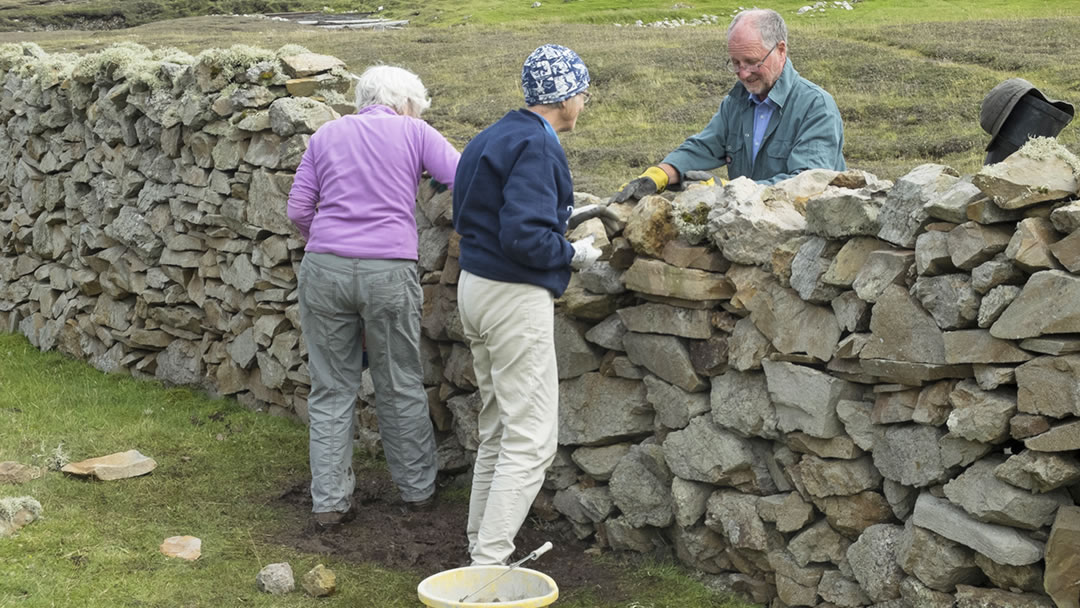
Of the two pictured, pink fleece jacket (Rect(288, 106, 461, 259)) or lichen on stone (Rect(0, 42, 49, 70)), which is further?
lichen on stone (Rect(0, 42, 49, 70))

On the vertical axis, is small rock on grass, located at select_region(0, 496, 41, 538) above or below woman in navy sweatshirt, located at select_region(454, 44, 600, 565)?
below

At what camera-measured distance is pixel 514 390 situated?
16.4 feet

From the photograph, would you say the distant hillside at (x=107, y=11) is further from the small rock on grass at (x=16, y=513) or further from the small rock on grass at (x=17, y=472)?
the small rock on grass at (x=16, y=513)

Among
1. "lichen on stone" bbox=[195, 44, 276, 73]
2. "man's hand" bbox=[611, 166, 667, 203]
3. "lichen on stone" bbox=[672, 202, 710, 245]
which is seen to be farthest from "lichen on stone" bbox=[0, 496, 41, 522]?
"lichen on stone" bbox=[672, 202, 710, 245]

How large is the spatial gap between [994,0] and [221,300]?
49304 mm

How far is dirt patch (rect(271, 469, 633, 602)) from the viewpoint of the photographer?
5.49m

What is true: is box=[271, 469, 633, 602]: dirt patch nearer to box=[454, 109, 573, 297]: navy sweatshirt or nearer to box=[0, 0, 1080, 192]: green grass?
box=[454, 109, 573, 297]: navy sweatshirt

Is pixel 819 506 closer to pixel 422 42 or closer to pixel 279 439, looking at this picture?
pixel 279 439

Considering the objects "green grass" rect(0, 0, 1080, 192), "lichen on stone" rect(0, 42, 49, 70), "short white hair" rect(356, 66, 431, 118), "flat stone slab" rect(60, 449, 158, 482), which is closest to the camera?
"short white hair" rect(356, 66, 431, 118)

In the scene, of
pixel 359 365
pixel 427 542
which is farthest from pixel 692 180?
pixel 427 542

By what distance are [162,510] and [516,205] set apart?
301 centimetres

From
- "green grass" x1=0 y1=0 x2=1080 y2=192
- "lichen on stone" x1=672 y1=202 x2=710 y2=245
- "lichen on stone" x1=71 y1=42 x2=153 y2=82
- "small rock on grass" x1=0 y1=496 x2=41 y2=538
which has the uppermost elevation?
"lichen on stone" x1=71 y1=42 x2=153 y2=82

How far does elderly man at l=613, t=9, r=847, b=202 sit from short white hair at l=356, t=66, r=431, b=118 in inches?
46.9

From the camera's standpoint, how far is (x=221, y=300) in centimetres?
848
